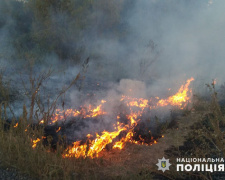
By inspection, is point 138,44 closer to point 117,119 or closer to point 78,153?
point 117,119

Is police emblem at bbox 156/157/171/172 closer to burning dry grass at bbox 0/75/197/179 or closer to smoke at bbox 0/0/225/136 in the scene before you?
burning dry grass at bbox 0/75/197/179

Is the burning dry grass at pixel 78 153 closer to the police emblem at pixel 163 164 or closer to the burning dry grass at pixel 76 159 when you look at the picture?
the burning dry grass at pixel 76 159

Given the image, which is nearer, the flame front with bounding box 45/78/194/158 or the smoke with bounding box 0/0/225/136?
the flame front with bounding box 45/78/194/158

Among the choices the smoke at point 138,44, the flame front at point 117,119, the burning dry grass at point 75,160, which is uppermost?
the smoke at point 138,44

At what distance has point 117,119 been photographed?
188 inches

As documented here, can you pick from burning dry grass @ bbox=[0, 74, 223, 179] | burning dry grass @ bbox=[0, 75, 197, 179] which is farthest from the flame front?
burning dry grass @ bbox=[0, 74, 223, 179]

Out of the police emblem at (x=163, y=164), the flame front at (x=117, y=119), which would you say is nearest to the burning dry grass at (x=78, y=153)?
the flame front at (x=117, y=119)

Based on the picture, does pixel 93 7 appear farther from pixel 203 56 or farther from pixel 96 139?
pixel 96 139

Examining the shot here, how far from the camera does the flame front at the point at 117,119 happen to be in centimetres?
373

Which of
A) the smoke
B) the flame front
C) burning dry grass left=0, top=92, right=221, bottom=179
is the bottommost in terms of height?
burning dry grass left=0, top=92, right=221, bottom=179

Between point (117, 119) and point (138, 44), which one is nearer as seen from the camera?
point (117, 119)

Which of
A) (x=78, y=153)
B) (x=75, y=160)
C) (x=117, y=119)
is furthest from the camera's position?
(x=117, y=119)

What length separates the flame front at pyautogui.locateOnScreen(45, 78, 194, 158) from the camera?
3733mm

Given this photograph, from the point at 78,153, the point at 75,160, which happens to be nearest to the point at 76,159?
the point at 75,160
